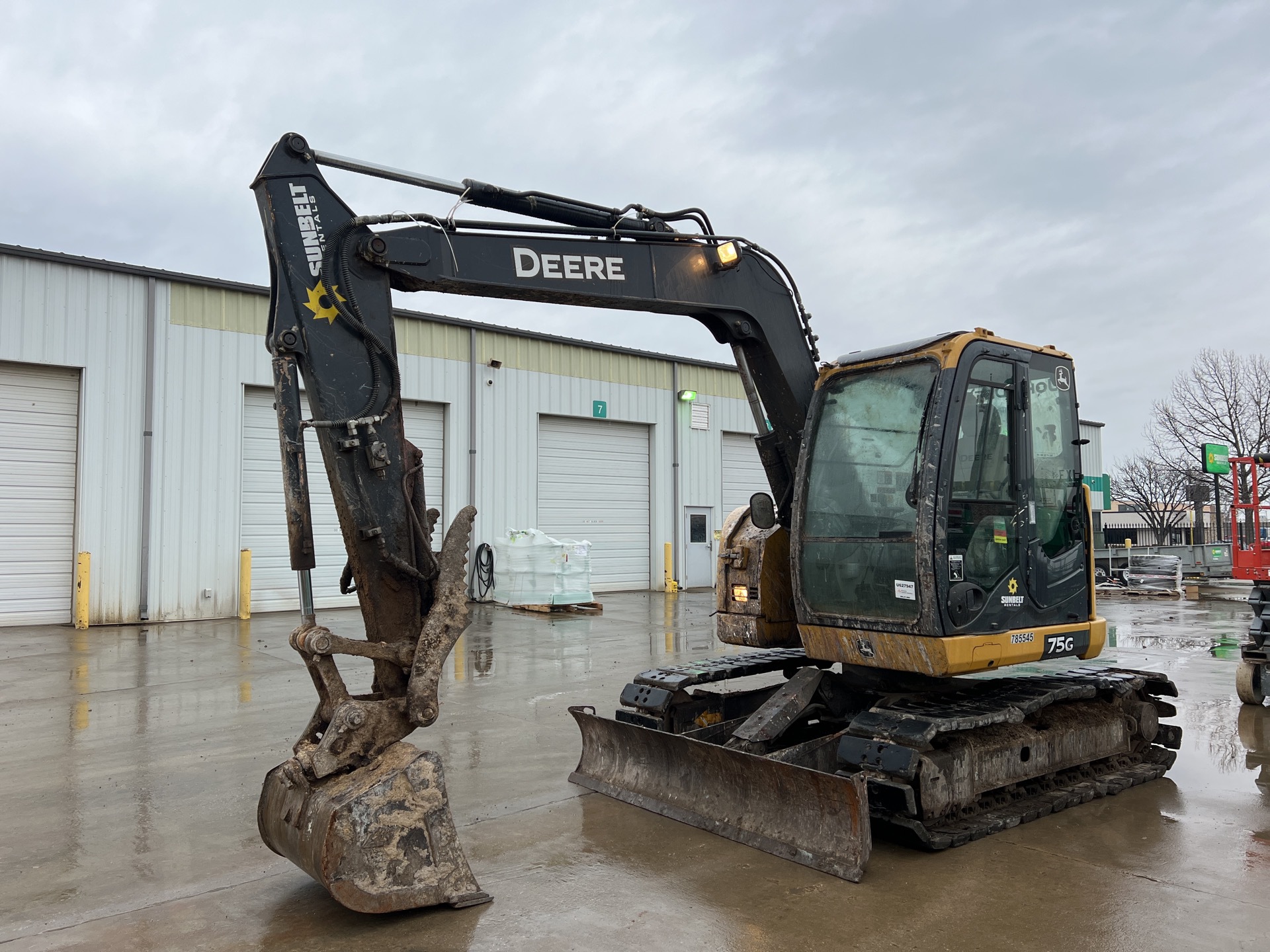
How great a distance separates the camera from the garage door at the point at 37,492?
15148mm

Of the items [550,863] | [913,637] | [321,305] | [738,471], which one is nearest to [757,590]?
[913,637]

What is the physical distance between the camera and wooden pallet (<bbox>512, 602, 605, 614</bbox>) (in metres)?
17.3

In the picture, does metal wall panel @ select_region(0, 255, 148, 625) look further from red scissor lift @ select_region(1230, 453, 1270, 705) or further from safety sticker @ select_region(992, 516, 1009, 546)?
red scissor lift @ select_region(1230, 453, 1270, 705)

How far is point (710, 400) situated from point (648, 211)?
18.8 m

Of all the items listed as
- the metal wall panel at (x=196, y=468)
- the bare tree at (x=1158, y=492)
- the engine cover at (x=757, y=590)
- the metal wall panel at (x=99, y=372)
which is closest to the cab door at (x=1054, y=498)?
the engine cover at (x=757, y=590)

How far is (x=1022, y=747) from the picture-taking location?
18.4ft

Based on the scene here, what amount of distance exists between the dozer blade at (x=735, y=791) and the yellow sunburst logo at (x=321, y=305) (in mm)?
3051

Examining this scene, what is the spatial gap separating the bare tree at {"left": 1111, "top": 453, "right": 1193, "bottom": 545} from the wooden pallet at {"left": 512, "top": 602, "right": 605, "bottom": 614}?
29.3m

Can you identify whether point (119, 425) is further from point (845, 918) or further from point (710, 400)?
point (845, 918)

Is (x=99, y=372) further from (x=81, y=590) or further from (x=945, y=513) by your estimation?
(x=945, y=513)

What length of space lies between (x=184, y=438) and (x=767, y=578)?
1333cm

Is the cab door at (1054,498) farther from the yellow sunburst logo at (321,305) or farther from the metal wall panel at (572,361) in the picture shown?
the metal wall panel at (572,361)

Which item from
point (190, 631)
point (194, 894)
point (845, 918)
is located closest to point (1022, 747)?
point (845, 918)

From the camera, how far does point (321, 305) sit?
4.43 metres
